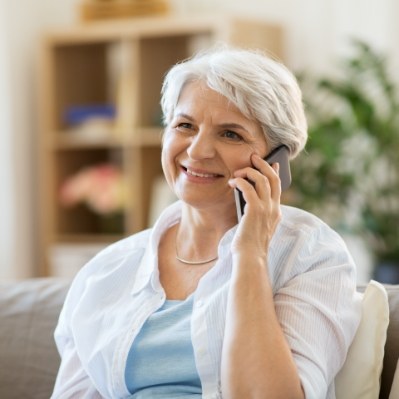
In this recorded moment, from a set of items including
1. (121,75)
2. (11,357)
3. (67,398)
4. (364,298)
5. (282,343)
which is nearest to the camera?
(282,343)

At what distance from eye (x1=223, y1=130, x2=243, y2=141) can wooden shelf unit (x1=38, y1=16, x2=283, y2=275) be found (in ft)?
7.99

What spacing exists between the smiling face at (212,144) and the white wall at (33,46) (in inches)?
97.4

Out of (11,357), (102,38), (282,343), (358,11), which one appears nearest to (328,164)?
(358,11)

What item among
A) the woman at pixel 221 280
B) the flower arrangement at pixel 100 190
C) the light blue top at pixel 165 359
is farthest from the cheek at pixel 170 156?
the flower arrangement at pixel 100 190

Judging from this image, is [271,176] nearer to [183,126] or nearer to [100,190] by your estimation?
[183,126]

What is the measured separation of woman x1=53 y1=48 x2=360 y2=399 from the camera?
1697 millimetres

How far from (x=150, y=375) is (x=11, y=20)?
3242 millimetres

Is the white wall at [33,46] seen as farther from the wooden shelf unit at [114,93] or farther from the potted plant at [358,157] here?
the potted plant at [358,157]

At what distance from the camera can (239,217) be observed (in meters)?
1.84

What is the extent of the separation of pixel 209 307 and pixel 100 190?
2960 millimetres

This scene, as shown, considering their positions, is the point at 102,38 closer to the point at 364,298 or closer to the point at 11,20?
the point at 11,20

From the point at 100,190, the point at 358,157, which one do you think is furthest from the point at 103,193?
the point at 358,157

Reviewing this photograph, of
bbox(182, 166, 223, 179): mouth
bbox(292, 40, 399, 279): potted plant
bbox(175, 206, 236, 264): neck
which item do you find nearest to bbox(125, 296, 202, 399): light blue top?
bbox(175, 206, 236, 264): neck

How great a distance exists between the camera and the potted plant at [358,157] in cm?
385
